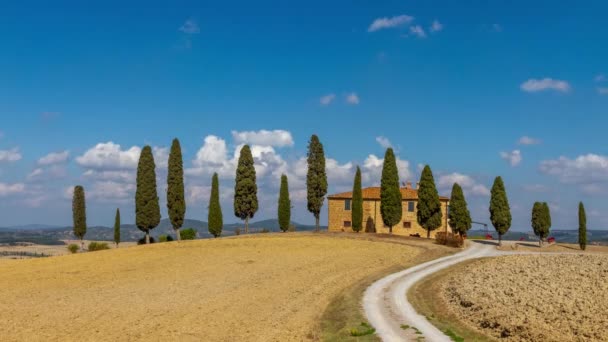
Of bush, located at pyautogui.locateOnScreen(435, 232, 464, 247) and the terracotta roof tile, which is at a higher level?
the terracotta roof tile

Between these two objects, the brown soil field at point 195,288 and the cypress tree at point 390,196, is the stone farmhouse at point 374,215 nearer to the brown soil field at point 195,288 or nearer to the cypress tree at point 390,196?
the cypress tree at point 390,196

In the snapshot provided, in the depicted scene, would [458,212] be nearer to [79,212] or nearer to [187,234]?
[187,234]

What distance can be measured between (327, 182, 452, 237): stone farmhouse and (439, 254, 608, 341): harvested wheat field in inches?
1572

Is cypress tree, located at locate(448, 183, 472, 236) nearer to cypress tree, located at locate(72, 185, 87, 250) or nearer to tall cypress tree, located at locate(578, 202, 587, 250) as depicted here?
tall cypress tree, located at locate(578, 202, 587, 250)

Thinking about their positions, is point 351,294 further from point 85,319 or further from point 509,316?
point 85,319

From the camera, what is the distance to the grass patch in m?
22.2

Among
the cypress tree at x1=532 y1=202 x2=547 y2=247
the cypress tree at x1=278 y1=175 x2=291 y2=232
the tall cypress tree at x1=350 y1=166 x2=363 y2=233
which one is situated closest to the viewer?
the tall cypress tree at x1=350 y1=166 x2=363 y2=233

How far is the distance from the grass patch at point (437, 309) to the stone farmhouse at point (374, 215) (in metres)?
43.7

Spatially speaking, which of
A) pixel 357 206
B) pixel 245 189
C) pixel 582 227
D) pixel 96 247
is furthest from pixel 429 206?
pixel 96 247

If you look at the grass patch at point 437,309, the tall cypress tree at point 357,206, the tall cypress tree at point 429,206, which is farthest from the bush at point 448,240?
the grass patch at point 437,309

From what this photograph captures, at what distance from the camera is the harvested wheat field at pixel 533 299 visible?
2177 centimetres

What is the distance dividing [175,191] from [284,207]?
53.6 feet

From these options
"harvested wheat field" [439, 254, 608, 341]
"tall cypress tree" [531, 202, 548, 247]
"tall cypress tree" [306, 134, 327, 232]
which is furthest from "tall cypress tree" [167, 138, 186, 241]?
"tall cypress tree" [531, 202, 548, 247]

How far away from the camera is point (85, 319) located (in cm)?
2605
